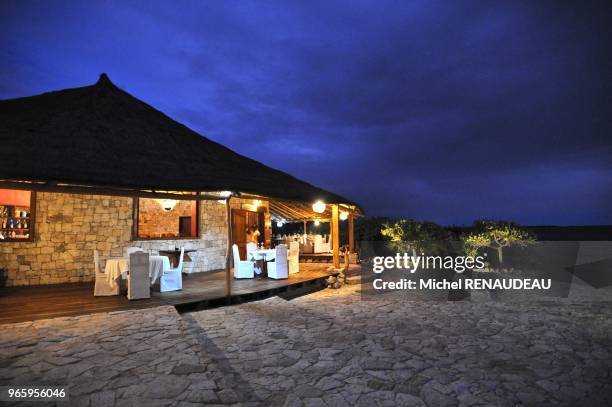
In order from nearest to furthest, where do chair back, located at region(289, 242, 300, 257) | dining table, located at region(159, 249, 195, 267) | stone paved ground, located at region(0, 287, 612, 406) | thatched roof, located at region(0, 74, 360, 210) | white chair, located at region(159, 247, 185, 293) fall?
stone paved ground, located at region(0, 287, 612, 406) → thatched roof, located at region(0, 74, 360, 210) → white chair, located at region(159, 247, 185, 293) → dining table, located at region(159, 249, 195, 267) → chair back, located at region(289, 242, 300, 257)

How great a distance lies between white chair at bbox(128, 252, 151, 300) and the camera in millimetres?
6812

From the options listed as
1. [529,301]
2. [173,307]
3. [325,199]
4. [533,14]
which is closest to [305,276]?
[325,199]

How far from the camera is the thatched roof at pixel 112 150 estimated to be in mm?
6586

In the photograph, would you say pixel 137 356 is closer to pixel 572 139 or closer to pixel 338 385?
pixel 338 385

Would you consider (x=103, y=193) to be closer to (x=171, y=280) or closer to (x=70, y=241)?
(x=171, y=280)

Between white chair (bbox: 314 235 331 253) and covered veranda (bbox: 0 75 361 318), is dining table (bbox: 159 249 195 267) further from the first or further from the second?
white chair (bbox: 314 235 331 253)

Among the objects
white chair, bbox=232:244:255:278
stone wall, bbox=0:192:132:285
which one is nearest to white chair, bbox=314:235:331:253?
white chair, bbox=232:244:255:278

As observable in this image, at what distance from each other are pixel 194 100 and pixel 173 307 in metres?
142

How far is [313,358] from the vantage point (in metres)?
4.37

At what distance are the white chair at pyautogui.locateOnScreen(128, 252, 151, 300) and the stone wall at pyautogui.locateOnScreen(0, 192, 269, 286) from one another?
3377 mm

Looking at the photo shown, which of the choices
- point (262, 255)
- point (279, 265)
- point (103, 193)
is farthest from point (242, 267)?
point (103, 193)

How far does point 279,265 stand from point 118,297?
13.6 feet

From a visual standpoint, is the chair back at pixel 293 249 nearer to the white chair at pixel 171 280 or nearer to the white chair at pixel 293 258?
the white chair at pixel 293 258

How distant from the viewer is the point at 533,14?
13.1 metres
